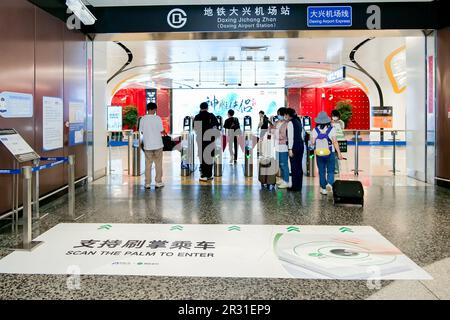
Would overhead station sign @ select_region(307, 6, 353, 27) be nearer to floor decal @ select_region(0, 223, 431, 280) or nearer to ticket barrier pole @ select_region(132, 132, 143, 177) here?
floor decal @ select_region(0, 223, 431, 280)

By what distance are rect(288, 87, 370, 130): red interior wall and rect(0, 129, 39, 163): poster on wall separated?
22570 millimetres

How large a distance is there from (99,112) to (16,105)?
3.76 metres

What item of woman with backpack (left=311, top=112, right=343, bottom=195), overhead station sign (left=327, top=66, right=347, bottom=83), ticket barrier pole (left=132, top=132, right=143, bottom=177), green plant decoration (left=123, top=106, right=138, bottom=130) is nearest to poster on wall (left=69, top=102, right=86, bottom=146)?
ticket barrier pole (left=132, top=132, right=143, bottom=177)

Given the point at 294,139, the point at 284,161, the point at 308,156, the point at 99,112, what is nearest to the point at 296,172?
the point at 284,161

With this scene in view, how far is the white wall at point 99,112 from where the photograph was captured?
843 cm

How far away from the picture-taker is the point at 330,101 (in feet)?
84.9

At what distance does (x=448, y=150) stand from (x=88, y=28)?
657 centimetres

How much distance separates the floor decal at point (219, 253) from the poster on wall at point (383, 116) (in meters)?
14.5

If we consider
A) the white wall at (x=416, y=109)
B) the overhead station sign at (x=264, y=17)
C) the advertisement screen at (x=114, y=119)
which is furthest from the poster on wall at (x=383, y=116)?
the advertisement screen at (x=114, y=119)

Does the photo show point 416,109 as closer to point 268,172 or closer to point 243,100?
point 268,172

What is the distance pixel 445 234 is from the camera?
4.34 m

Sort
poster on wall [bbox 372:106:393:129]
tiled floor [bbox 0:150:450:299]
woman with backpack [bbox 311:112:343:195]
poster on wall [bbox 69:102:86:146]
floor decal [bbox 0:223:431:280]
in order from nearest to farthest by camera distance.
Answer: tiled floor [bbox 0:150:450:299] < floor decal [bbox 0:223:431:280] < woman with backpack [bbox 311:112:343:195] < poster on wall [bbox 69:102:86:146] < poster on wall [bbox 372:106:393:129]

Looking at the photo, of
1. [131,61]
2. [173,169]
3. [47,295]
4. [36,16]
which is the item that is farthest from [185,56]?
[47,295]

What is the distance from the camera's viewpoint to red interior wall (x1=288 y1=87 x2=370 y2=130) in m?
25.8
